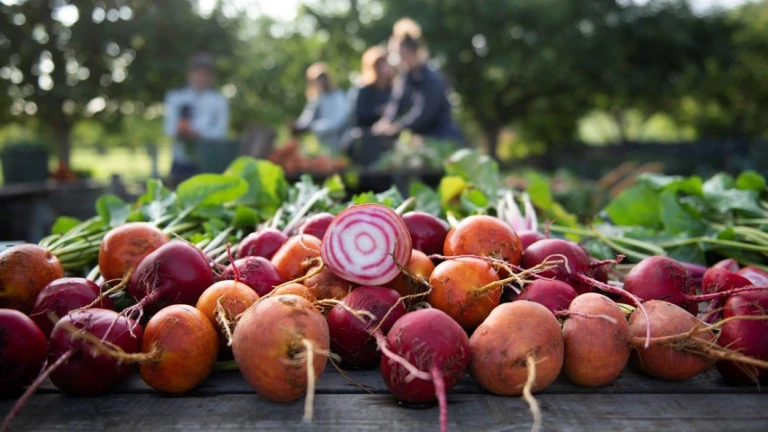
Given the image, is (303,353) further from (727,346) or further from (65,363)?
(727,346)

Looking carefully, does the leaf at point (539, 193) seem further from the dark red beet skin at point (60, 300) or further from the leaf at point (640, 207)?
the dark red beet skin at point (60, 300)

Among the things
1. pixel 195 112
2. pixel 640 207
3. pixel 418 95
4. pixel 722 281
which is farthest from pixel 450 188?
pixel 195 112

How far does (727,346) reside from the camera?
1.32 m

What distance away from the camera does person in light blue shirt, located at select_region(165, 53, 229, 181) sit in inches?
256

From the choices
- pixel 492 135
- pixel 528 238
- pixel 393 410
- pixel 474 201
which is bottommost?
pixel 393 410

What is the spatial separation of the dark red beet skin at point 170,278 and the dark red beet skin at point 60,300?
0.12 m

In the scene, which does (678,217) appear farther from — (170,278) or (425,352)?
(170,278)

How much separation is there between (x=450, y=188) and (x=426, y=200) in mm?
162

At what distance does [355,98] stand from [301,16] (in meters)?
13.5

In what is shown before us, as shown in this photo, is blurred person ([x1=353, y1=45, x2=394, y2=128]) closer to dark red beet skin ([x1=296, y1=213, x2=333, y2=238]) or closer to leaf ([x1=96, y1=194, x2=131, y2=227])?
leaf ([x1=96, y1=194, x2=131, y2=227])

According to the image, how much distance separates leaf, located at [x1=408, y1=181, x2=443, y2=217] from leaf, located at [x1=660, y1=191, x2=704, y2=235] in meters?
1.04

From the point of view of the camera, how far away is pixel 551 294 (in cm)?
145

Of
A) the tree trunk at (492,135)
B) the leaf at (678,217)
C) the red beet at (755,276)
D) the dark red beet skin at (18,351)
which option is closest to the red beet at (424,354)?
the dark red beet skin at (18,351)

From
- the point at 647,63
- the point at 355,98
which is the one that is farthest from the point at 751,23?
the point at 355,98
